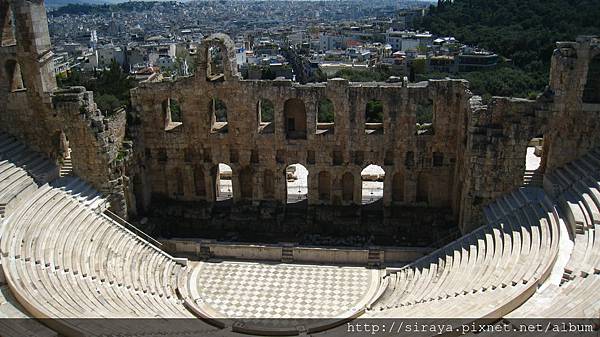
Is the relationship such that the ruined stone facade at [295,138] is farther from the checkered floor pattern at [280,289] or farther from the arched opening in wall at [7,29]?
the checkered floor pattern at [280,289]

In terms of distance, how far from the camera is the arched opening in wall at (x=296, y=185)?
31.9 metres

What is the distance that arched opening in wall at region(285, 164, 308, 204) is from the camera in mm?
31906

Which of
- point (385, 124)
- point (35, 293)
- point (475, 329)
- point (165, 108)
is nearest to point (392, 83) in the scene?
point (385, 124)

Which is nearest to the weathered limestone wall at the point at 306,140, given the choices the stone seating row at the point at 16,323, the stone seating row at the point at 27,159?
the stone seating row at the point at 27,159

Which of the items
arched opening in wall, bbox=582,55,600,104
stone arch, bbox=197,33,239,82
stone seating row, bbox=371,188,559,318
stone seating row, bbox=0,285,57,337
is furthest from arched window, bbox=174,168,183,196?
arched opening in wall, bbox=582,55,600,104

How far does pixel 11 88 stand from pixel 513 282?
79.5 ft

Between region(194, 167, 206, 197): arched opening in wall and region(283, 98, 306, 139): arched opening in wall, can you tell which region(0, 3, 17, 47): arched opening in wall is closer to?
region(194, 167, 206, 197): arched opening in wall

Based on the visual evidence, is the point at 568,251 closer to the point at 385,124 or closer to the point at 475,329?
the point at 475,329

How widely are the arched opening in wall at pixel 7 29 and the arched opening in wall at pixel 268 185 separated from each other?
1413 centimetres

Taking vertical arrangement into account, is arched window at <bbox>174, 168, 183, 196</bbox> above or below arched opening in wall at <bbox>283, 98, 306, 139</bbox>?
below

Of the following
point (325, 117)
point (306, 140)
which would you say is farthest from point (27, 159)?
point (325, 117)

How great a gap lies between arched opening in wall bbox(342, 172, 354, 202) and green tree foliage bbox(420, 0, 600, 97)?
40.5 m

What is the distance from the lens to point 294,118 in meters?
30.2

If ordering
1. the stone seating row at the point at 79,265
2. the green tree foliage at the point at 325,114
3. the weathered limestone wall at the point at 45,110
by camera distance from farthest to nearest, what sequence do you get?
the green tree foliage at the point at 325,114
the weathered limestone wall at the point at 45,110
the stone seating row at the point at 79,265
